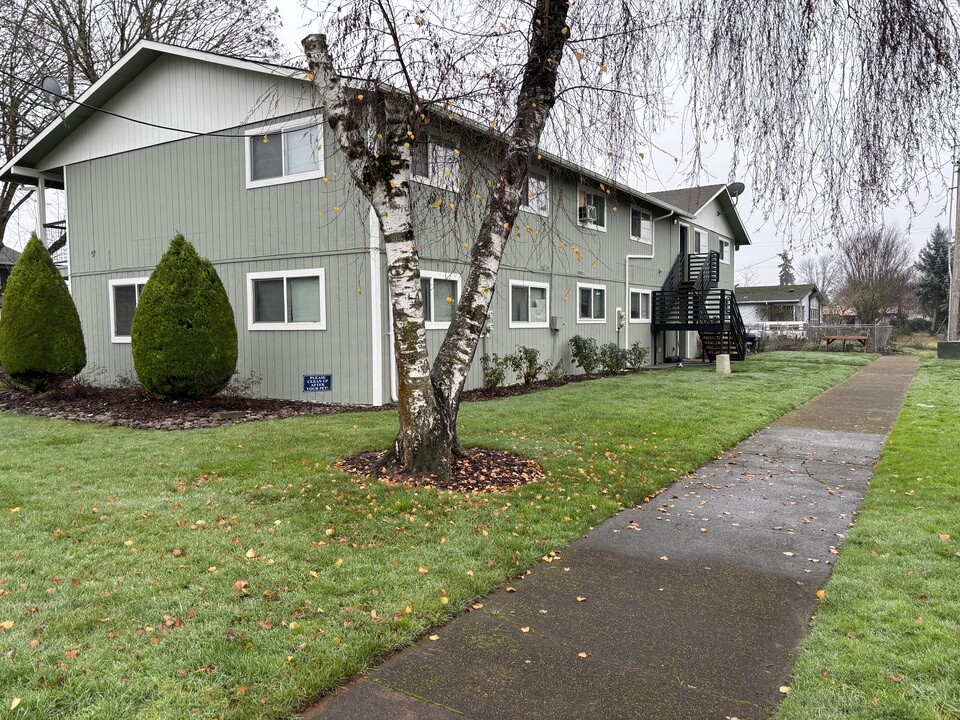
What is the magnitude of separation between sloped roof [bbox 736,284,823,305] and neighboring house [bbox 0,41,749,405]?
3283cm

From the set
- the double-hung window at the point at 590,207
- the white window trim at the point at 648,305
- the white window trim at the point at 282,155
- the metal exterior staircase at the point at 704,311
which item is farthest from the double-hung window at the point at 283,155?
the metal exterior staircase at the point at 704,311

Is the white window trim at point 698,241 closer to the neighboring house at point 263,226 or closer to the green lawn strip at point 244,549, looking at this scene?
the neighboring house at point 263,226

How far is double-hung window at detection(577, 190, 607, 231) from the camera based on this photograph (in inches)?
626

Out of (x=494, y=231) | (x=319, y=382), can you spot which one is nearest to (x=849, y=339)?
(x=319, y=382)

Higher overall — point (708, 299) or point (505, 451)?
point (708, 299)

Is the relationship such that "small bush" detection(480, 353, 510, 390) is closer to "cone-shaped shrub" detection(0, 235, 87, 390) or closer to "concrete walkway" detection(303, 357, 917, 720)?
"concrete walkway" detection(303, 357, 917, 720)

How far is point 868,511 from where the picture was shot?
194 inches

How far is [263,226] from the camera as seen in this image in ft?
36.8

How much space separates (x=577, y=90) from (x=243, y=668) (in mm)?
4882

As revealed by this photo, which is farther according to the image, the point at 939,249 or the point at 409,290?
the point at 939,249

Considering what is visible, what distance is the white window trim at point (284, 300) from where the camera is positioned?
1064 centimetres

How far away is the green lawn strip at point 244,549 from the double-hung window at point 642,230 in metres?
11.4

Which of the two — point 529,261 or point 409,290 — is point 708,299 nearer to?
point 529,261

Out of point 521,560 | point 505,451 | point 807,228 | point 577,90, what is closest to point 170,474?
point 505,451
